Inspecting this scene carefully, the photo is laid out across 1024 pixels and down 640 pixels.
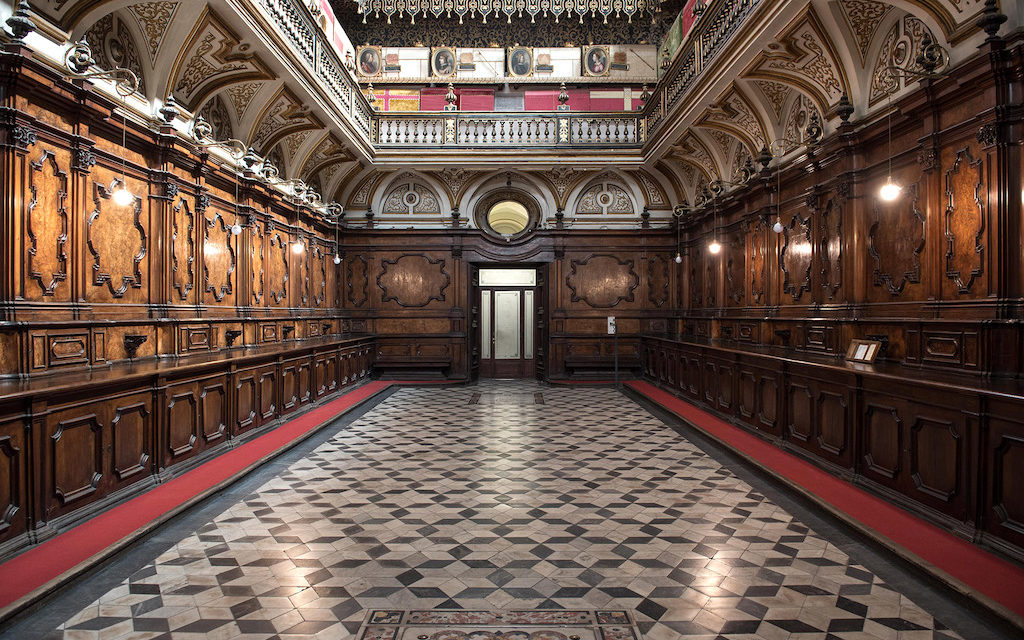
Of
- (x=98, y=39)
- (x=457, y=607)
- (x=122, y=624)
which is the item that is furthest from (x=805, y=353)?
(x=98, y=39)

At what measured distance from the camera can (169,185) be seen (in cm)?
684

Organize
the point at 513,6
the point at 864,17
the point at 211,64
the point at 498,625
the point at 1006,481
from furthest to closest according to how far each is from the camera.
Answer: the point at 513,6
the point at 211,64
the point at 864,17
the point at 1006,481
the point at 498,625

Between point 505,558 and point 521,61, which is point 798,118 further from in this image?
point 521,61

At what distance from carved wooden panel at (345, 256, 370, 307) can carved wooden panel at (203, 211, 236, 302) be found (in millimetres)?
5304

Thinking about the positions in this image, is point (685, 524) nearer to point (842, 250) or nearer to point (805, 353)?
point (805, 353)

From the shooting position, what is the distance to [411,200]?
559 inches

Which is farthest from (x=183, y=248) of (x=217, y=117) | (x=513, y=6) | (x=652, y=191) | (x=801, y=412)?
(x=652, y=191)

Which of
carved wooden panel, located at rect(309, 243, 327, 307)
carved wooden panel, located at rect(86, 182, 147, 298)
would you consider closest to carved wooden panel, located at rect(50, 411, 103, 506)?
carved wooden panel, located at rect(86, 182, 147, 298)

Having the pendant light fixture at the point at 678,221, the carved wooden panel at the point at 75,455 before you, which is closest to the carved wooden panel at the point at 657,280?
the pendant light fixture at the point at 678,221

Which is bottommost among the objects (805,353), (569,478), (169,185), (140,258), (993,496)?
(569,478)

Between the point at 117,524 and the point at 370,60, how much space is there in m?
14.2

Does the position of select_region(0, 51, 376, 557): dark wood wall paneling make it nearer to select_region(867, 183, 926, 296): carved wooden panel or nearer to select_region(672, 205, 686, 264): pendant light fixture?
select_region(867, 183, 926, 296): carved wooden panel

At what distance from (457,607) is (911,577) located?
112 inches

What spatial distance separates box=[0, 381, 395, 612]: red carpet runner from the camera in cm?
324
